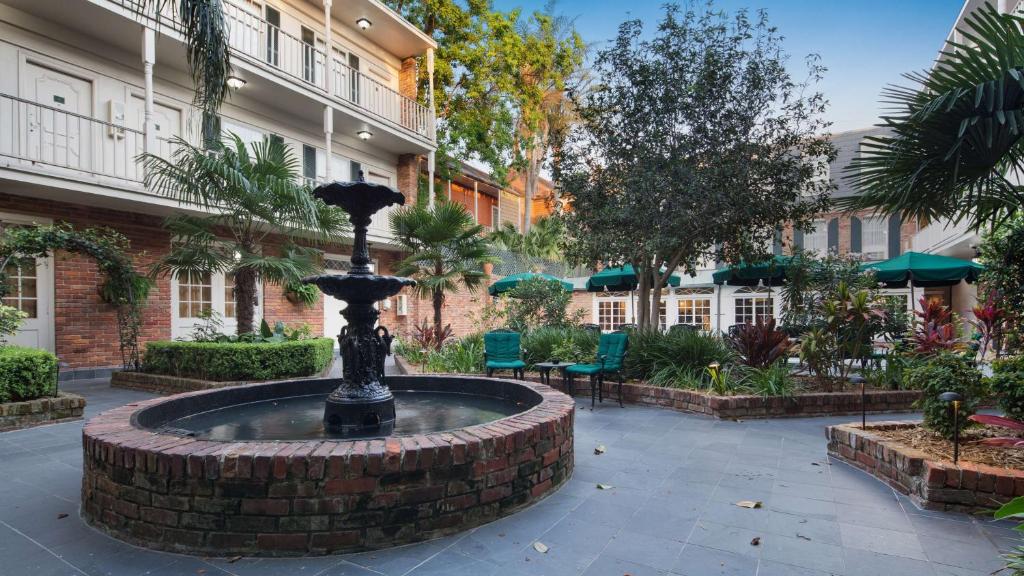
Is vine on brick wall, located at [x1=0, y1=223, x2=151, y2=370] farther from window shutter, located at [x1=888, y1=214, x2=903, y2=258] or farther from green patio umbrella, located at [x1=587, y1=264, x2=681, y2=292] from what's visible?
window shutter, located at [x1=888, y1=214, x2=903, y2=258]

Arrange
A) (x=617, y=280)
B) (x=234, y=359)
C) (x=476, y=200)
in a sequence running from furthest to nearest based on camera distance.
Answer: (x=476, y=200) → (x=617, y=280) → (x=234, y=359)

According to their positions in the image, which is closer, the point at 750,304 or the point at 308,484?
the point at 308,484

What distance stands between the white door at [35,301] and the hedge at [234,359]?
1.93 m

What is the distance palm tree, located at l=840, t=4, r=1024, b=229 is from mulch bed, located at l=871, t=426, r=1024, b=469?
1768 millimetres

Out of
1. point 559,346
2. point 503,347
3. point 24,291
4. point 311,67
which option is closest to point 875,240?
point 559,346

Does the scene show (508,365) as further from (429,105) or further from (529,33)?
(529,33)

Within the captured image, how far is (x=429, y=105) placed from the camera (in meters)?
16.7

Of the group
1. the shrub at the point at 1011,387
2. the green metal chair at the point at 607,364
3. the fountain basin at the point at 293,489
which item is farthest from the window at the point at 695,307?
the fountain basin at the point at 293,489

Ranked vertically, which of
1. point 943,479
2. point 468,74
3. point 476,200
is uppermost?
point 468,74

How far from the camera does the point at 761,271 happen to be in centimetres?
938

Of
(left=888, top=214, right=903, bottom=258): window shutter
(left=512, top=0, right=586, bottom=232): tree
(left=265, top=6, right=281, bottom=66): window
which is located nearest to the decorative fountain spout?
(left=265, top=6, right=281, bottom=66): window

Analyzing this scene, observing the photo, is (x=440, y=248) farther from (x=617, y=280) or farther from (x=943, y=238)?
(x=943, y=238)

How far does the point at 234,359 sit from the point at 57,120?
5710 millimetres

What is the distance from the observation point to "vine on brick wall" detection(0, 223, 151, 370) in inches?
267
